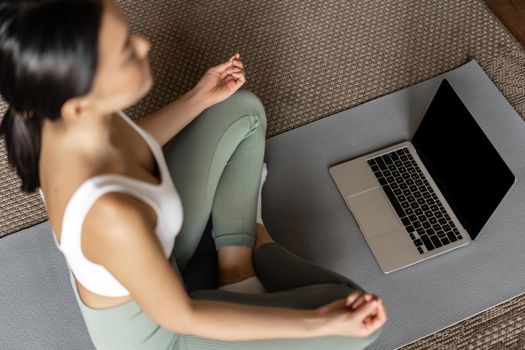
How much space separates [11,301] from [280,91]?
803 mm

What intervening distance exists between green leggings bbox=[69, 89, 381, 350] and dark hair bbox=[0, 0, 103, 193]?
1.24 ft

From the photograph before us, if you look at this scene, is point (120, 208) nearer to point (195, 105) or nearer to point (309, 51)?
point (195, 105)

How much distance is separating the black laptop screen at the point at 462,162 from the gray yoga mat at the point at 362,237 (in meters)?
0.09

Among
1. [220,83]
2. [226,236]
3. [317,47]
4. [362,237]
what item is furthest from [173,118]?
[317,47]

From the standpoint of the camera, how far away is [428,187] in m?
1.25

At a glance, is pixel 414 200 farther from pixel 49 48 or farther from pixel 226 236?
pixel 49 48

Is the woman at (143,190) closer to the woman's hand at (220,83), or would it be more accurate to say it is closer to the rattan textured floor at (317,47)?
the woman's hand at (220,83)

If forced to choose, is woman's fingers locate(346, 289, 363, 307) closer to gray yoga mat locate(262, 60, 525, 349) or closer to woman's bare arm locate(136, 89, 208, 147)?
gray yoga mat locate(262, 60, 525, 349)

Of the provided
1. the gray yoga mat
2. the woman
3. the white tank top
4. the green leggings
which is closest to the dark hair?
the woman

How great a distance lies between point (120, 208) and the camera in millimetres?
664

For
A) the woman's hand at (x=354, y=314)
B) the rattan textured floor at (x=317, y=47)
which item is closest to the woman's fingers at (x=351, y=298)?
the woman's hand at (x=354, y=314)

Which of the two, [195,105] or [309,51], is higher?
[309,51]

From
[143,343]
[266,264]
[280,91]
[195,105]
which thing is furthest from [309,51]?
[143,343]

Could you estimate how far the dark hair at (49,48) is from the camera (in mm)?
584
